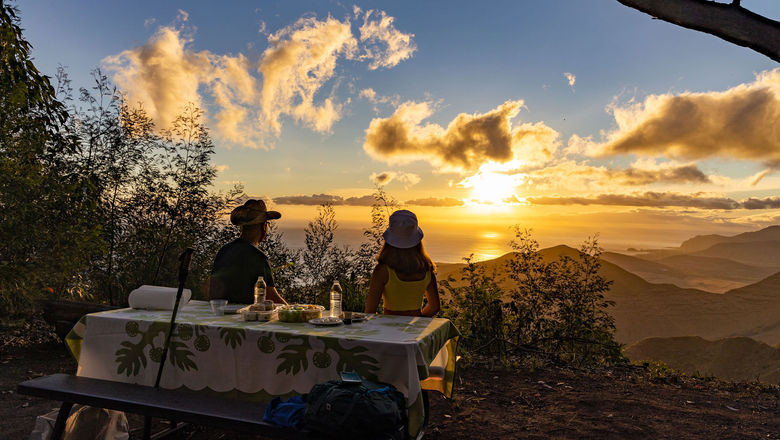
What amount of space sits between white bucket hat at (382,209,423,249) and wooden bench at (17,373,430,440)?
3.56 ft

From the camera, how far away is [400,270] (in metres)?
3.58

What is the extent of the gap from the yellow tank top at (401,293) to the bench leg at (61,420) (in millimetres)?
2180

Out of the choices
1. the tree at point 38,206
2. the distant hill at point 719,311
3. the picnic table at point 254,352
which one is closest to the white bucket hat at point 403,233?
the picnic table at point 254,352

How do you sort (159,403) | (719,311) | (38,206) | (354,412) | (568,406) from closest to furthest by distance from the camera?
(354,412), (159,403), (568,406), (38,206), (719,311)

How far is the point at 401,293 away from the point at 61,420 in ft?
7.77

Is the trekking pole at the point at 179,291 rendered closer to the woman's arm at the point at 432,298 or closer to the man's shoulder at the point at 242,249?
the man's shoulder at the point at 242,249

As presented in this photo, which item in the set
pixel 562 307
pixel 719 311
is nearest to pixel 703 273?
pixel 719 311

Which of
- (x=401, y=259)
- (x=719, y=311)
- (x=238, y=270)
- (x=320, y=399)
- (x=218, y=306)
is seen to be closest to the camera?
(x=320, y=399)

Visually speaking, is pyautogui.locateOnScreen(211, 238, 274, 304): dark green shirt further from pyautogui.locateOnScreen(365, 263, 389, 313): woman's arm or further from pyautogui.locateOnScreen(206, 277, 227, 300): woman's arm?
pyautogui.locateOnScreen(365, 263, 389, 313): woman's arm

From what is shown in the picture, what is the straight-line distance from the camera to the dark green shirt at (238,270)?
3.70 m

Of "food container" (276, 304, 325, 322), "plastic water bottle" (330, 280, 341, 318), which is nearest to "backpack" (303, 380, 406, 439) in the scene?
"food container" (276, 304, 325, 322)

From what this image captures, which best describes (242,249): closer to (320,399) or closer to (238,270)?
(238,270)

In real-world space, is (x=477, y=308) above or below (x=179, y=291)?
below

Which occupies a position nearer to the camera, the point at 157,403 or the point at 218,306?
the point at 157,403
